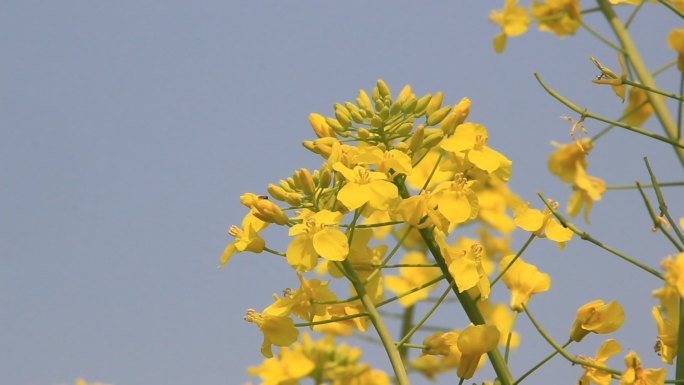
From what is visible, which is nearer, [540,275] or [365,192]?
[365,192]

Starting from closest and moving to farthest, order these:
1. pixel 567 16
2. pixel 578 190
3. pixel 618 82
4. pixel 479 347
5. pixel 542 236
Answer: pixel 479 347 → pixel 542 236 → pixel 618 82 → pixel 578 190 → pixel 567 16

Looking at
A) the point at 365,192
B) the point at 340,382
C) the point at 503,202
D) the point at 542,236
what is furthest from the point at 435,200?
the point at 503,202

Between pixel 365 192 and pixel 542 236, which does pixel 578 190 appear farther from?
pixel 365 192

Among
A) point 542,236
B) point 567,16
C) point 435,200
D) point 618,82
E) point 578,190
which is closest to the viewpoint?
point 435,200

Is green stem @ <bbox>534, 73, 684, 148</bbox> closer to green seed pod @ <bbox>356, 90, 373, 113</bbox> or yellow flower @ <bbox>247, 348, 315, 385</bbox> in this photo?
green seed pod @ <bbox>356, 90, 373, 113</bbox>

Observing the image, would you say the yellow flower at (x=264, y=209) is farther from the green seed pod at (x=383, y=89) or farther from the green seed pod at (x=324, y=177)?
the green seed pod at (x=383, y=89)

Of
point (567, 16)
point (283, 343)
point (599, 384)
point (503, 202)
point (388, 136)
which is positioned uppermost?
point (567, 16)

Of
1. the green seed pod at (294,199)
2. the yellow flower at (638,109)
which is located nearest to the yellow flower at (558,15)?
the yellow flower at (638,109)

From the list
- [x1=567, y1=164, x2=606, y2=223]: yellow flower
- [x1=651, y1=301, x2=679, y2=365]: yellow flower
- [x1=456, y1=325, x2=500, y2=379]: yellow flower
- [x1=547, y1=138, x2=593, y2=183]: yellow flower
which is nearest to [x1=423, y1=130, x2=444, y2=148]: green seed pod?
[x1=456, y1=325, x2=500, y2=379]: yellow flower
